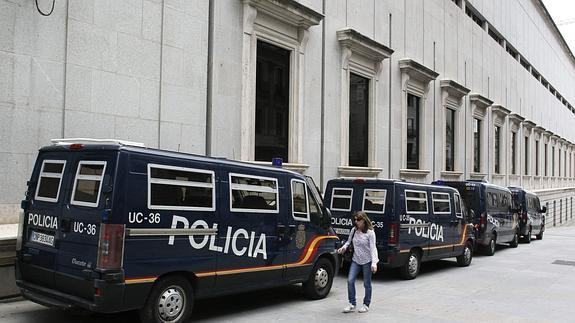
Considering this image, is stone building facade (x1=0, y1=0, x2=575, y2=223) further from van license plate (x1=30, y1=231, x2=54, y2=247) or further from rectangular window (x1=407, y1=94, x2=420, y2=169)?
van license plate (x1=30, y1=231, x2=54, y2=247)

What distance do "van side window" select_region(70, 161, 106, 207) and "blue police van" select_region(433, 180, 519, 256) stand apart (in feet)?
38.3

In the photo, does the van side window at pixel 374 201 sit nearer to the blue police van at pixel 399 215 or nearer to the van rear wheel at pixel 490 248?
the blue police van at pixel 399 215

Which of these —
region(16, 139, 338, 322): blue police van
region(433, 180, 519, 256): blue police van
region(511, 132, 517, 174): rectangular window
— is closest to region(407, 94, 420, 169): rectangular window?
region(433, 180, 519, 256): blue police van

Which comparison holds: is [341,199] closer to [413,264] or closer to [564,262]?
[413,264]

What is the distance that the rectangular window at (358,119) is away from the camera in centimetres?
1827

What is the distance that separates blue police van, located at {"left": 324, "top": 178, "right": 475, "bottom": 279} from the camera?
36.8ft

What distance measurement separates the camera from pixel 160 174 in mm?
6645

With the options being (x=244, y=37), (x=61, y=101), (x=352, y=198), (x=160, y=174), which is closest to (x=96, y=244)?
(x=160, y=174)

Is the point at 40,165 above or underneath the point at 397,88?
underneath

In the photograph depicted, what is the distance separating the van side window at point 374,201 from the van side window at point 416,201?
0.63 meters

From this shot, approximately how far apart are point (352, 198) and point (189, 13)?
5445 millimetres

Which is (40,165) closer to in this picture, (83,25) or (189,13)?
(83,25)

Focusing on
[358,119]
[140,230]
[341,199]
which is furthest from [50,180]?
[358,119]

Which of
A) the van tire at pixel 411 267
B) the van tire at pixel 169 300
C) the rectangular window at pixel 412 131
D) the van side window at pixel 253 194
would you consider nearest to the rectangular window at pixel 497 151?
the rectangular window at pixel 412 131
